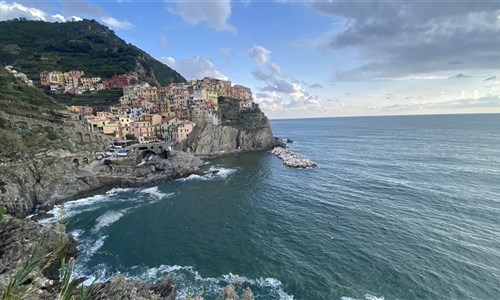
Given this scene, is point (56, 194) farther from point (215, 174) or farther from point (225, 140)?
point (225, 140)

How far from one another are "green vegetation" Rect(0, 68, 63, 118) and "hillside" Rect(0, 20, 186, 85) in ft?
146

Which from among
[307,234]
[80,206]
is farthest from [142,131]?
[307,234]

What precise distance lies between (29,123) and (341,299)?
62550mm

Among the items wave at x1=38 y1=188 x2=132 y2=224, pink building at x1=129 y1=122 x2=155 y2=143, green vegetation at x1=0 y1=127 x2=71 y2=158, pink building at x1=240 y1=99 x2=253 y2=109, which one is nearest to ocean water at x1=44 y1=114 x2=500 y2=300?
wave at x1=38 y1=188 x2=132 y2=224

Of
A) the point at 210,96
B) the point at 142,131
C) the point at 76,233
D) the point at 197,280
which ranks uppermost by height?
the point at 210,96

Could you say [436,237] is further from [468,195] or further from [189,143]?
[189,143]

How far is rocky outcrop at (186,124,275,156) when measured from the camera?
8088 cm

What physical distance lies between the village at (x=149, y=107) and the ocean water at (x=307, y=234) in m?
27.2

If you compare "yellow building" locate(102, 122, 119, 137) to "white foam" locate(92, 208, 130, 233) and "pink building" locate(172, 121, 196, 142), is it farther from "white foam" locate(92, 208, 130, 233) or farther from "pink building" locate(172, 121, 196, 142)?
"white foam" locate(92, 208, 130, 233)

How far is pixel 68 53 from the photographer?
134750 mm

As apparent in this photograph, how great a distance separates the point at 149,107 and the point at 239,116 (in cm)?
3212

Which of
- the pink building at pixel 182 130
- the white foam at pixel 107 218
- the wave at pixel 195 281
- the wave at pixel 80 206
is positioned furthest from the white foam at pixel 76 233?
the pink building at pixel 182 130

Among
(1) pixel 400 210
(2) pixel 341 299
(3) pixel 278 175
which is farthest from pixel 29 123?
(1) pixel 400 210

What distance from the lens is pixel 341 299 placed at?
22.0m
